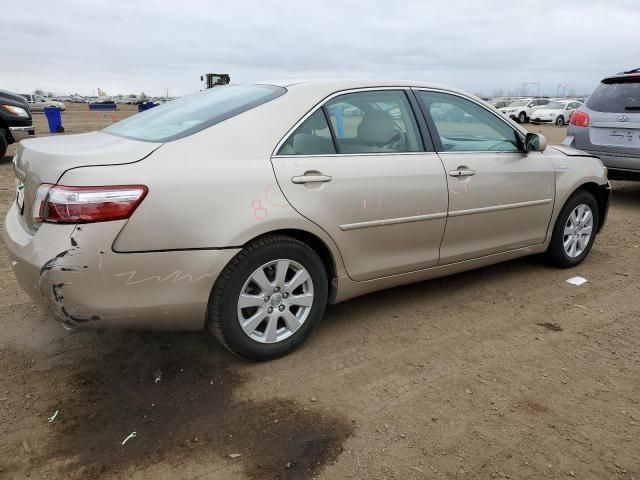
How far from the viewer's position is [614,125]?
6.72 m

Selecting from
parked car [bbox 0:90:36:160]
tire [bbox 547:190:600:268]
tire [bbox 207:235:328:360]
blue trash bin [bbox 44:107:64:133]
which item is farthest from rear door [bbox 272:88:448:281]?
blue trash bin [bbox 44:107:64:133]

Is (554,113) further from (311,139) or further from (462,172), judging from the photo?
(311,139)

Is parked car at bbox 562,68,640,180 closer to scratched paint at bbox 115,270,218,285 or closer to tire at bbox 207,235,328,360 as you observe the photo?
tire at bbox 207,235,328,360

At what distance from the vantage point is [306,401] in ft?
8.82

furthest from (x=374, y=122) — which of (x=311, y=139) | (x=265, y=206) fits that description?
(x=265, y=206)

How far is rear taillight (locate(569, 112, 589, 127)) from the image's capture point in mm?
7051

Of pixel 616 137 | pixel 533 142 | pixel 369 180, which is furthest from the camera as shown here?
pixel 616 137

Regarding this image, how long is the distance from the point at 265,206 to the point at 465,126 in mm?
1867

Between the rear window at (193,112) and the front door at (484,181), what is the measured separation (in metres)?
1.20

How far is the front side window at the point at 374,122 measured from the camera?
10.6 feet

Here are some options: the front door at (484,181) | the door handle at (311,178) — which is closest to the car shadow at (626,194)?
the front door at (484,181)

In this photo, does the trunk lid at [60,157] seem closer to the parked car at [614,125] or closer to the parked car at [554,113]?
the parked car at [614,125]

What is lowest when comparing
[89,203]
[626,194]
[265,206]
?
[626,194]

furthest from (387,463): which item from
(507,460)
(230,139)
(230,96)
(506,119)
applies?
(506,119)
